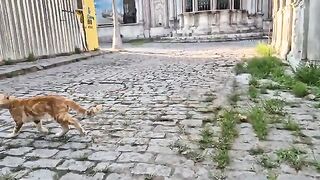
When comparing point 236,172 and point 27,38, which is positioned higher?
point 27,38

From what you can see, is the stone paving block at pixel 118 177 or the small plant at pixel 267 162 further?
the small plant at pixel 267 162

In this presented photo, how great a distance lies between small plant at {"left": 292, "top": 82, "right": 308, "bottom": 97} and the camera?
5.00 metres

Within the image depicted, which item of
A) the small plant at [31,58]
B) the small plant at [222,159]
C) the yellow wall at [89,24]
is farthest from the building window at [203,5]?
the small plant at [222,159]

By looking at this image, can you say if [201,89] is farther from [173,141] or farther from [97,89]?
[173,141]

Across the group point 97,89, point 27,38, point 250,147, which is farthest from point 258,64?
point 27,38

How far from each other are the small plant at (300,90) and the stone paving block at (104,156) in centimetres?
329

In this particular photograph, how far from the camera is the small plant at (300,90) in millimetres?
4998

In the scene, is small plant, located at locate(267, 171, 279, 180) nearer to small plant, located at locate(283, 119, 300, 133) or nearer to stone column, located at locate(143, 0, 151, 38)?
small plant, located at locate(283, 119, 300, 133)

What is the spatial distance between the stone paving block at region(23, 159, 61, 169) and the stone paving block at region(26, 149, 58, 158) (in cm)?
11

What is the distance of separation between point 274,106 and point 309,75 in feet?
5.97

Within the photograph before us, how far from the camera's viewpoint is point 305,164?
264cm

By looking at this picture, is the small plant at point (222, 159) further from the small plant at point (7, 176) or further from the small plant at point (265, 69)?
the small plant at point (265, 69)

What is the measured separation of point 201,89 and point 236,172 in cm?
344

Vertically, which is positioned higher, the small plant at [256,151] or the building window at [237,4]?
the building window at [237,4]
